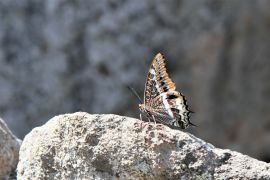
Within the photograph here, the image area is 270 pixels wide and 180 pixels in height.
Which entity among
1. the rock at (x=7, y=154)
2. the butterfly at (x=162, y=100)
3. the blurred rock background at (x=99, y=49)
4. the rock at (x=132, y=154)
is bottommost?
the rock at (x=132, y=154)

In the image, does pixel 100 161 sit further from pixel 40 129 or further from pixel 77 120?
pixel 40 129

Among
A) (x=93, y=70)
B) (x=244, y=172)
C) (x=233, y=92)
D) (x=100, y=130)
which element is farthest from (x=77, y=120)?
(x=233, y=92)

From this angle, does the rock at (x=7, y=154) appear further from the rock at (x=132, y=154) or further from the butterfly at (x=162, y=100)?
the butterfly at (x=162, y=100)

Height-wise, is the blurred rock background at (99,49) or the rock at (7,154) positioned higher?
the blurred rock background at (99,49)

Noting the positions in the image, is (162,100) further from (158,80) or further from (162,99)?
(158,80)

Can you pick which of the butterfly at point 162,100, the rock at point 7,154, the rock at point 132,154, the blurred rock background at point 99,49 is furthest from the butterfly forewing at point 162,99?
the blurred rock background at point 99,49

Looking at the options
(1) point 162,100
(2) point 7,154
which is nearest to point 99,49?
(2) point 7,154
